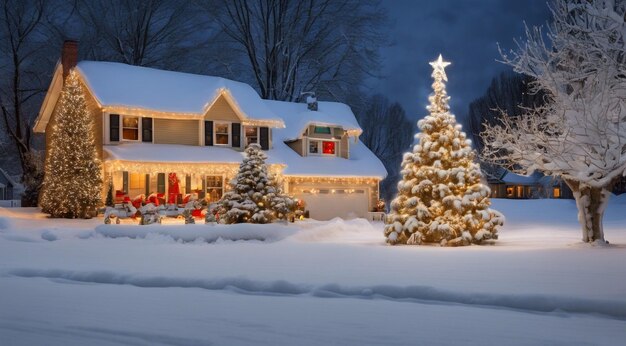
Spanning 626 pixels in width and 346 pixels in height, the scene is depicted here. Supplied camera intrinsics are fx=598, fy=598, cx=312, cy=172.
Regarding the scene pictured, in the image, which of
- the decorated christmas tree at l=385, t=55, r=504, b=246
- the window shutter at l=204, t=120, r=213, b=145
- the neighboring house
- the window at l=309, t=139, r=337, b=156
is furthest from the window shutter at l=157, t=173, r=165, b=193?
the neighboring house

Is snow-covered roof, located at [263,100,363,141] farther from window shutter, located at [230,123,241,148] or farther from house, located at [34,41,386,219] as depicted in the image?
window shutter, located at [230,123,241,148]

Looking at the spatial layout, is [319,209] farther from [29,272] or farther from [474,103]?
[474,103]

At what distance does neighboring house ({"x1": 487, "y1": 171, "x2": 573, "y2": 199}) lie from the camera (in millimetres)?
52375

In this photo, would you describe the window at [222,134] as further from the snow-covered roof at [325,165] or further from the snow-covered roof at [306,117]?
the snow-covered roof at [306,117]

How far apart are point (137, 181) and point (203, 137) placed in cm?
375

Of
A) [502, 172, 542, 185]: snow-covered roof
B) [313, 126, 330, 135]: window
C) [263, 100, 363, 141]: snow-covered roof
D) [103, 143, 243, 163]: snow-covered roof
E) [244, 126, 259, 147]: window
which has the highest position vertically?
[263, 100, 363, 141]: snow-covered roof

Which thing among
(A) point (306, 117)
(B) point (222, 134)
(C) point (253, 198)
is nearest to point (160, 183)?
(B) point (222, 134)

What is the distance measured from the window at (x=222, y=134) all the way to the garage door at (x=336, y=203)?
4.61 meters

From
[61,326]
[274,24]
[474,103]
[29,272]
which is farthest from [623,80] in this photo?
[474,103]

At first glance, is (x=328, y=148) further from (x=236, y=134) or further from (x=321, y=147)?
(x=236, y=134)

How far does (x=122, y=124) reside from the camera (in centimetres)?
2673

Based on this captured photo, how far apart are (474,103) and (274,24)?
60.0 feet

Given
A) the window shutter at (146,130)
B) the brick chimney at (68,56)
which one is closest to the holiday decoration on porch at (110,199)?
the window shutter at (146,130)

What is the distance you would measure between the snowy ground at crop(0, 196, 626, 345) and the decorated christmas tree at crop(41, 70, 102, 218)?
857cm
